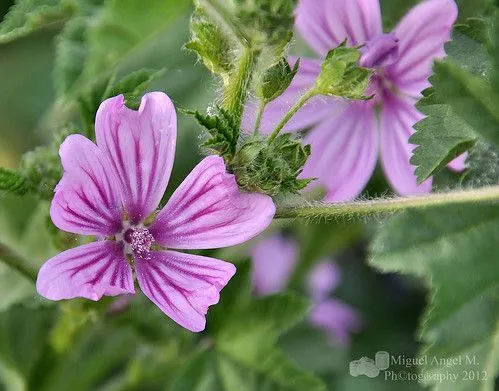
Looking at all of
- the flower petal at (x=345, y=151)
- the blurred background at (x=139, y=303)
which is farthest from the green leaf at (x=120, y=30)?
the flower petal at (x=345, y=151)

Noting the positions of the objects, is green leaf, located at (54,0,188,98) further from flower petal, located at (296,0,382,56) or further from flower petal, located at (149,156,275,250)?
flower petal, located at (296,0,382,56)

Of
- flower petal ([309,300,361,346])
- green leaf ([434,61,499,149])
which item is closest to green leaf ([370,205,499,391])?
green leaf ([434,61,499,149])

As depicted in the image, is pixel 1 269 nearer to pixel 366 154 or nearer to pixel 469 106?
pixel 366 154

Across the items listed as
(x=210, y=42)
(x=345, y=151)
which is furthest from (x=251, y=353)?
(x=210, y=42)

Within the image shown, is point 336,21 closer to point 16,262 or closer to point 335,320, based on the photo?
point 16,262

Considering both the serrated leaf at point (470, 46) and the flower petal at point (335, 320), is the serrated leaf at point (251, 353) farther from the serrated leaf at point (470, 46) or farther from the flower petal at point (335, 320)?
the flower petal at point (335, 320)

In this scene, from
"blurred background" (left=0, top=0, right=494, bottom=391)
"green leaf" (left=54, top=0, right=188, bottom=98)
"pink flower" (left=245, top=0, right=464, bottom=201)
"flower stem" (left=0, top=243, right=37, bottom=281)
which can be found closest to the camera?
"green leaf" (left=54, top=0, right=188, bottom=98)

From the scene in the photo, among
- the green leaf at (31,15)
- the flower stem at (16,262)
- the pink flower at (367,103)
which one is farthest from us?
the pink flower at (367,103)
